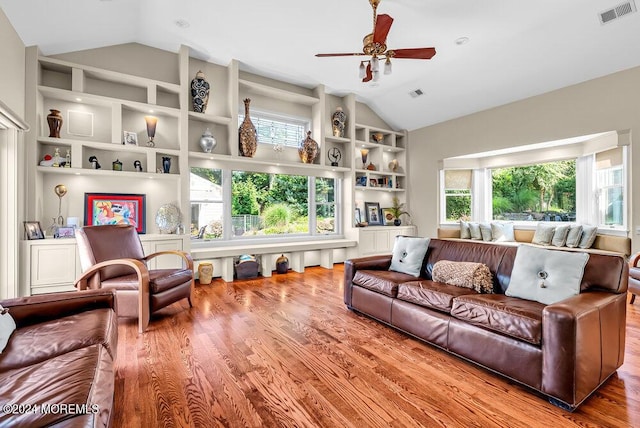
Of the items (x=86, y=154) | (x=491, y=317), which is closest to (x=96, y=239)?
(x=86, y=154)

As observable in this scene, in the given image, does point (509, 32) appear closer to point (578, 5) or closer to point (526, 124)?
point (578, 5)

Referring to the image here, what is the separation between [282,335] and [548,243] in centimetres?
510

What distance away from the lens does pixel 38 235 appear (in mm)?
3621

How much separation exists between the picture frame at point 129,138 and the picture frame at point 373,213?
4532 millimetres

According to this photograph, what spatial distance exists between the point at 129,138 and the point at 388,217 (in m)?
5.27

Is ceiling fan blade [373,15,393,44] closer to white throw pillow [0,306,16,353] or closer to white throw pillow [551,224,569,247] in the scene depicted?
white throw pillow [0,306,16,353]

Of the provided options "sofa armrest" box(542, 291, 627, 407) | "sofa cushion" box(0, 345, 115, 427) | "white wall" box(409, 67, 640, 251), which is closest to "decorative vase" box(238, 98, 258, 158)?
"white wall" box(409, 67, 640, 251)

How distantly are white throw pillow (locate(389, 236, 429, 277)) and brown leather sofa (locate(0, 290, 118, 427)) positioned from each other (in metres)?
2.60

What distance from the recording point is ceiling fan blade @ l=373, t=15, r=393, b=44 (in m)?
2.87

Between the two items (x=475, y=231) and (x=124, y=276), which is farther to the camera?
(x=475, y=231)

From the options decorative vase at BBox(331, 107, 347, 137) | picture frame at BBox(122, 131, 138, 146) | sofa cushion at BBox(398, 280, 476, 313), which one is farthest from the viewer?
decorative vase at BBox(331, 107, 347, 137)

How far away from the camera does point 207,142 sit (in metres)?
4.89

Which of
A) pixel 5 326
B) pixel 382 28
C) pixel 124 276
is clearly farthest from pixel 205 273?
pixel 382 28

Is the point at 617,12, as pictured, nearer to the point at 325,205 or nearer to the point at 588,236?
the point at 588,236
